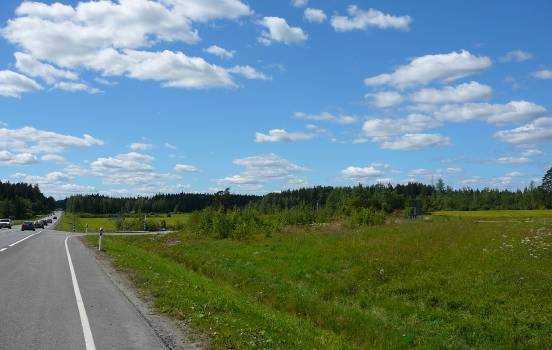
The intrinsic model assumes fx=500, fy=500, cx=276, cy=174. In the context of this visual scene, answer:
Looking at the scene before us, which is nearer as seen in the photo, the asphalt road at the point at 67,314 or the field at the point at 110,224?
the asphalt road at the point at 67,314

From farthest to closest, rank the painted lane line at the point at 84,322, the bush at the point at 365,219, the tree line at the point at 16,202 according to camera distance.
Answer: the tree line at the point at 16,202 → the bush at the point at 365,219 → the painted lane line at the point at 84,322

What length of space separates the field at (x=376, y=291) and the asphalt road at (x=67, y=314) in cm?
114

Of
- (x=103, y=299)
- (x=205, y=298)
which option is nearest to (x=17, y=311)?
(x=103, y=299)

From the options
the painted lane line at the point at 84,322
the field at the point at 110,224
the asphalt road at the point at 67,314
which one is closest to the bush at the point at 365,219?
the asphalt road at the point at 67,314

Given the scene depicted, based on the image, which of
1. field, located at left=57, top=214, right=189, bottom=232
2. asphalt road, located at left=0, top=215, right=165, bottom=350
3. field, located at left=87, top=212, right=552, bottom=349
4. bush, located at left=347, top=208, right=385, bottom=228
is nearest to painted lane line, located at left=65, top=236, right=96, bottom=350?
asphalt road, located at left=0, top=215, right=165, bottom=350

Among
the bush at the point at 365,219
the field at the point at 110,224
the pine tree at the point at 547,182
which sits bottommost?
the field at the point at 110,224

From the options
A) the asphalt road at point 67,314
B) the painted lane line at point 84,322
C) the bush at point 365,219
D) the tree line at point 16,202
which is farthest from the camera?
the tree line at point 16,202

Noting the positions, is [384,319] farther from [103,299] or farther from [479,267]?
[103,299]

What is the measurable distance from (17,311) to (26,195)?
195918 mm

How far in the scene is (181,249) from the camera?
32.0 m

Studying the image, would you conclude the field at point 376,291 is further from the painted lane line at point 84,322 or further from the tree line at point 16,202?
the tree line at point 16,202

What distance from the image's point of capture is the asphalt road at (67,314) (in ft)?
27.2

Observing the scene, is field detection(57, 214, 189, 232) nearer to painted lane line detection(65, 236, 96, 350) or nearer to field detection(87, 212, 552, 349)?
field detection(87, 212, 552, 349)

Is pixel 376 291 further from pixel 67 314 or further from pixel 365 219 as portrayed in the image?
pixel 365 219
